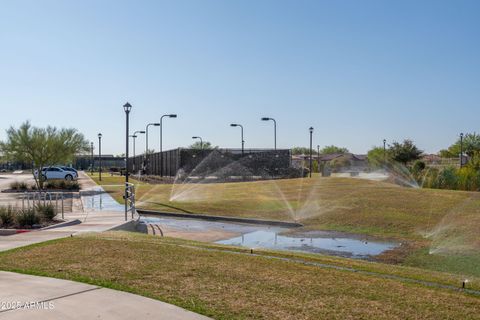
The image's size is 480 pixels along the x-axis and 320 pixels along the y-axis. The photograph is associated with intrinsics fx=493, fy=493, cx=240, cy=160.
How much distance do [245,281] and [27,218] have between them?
9.50 m

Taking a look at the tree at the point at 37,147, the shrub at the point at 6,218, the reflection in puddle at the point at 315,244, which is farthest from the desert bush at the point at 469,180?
the tree at the point at 37,147

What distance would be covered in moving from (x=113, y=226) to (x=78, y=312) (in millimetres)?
8969

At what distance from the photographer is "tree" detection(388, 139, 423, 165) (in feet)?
176

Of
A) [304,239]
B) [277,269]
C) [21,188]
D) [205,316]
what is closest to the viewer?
[205,316]

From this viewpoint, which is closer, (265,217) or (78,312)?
(78,312)

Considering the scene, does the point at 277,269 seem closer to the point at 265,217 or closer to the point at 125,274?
the point at 125,274

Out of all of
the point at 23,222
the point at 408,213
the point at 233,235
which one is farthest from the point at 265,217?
the point at 23,222

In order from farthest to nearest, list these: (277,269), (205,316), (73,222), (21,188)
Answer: (21,188) < (73,222) < (277,269) < (205,316)

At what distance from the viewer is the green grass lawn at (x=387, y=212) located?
11.3 meters

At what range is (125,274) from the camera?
7215mm

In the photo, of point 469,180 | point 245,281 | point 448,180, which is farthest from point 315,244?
point 448,180

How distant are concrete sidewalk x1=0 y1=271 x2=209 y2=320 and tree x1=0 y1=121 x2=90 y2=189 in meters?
28.8

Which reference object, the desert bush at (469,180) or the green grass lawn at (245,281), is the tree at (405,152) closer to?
the desert bush at (469,180)

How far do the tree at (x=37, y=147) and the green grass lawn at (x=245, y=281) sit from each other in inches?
1054
